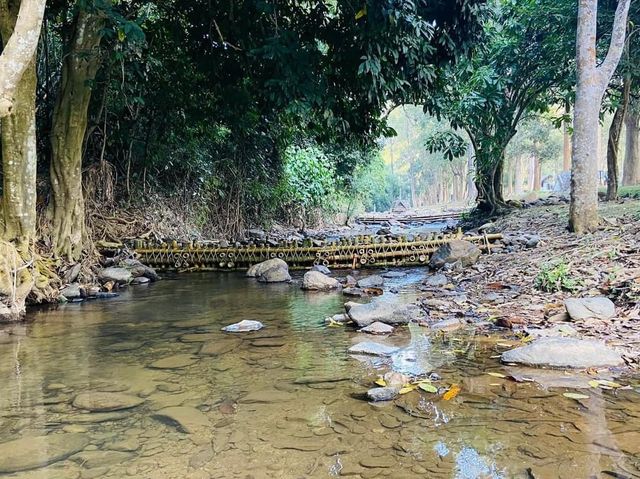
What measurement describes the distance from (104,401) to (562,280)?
15.6 feet

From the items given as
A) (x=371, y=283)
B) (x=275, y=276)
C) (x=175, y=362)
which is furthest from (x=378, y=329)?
(x=275, y=276)

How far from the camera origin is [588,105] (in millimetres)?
7820

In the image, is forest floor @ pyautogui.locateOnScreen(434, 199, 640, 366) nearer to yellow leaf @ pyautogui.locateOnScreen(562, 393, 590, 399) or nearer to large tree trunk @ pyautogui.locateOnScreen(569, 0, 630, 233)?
large tree trunk @ pyautogui.locateOnScreen(569, 0, 630, 233)

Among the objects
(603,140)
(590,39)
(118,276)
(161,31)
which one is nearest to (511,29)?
(590,39)

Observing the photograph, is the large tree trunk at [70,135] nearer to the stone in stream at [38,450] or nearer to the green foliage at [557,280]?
the stone in stream at [38,450]

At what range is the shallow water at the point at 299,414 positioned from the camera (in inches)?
92.0

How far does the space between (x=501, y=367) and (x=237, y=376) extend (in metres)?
1.99

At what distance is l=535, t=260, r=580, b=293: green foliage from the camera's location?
5.30 metres

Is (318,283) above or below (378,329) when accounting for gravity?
above

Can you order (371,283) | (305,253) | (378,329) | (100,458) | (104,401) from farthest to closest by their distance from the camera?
(305,253)
(371,283)
(378,329)
(104,401)
(100,458)

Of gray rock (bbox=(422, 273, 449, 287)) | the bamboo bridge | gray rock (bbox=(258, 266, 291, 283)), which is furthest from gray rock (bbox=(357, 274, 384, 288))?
the bamboo bridge

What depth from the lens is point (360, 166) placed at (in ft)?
75.0

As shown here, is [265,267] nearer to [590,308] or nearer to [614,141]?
[590,308]

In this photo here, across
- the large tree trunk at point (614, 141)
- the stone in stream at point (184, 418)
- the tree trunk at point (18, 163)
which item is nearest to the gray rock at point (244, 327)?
the stone in stream at point (184, 418)
